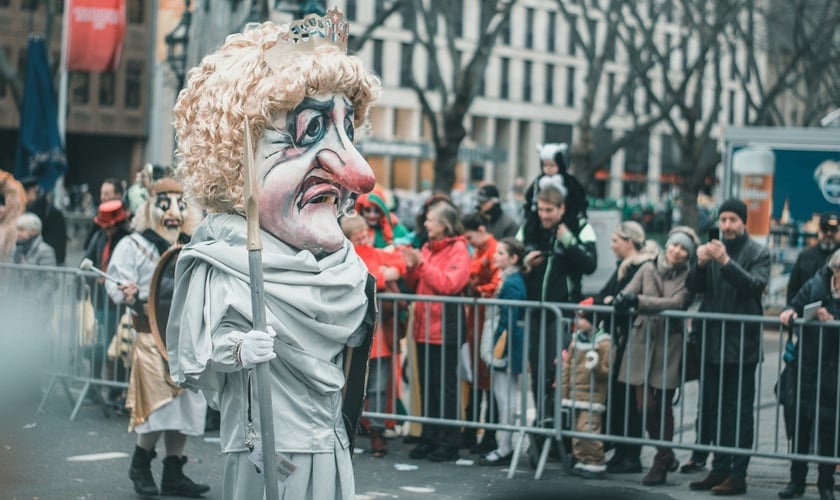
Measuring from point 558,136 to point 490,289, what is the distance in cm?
7413

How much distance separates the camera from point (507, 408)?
9477 mm

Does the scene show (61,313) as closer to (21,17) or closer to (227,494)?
(227,494)

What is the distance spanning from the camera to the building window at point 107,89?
59875 millimetres

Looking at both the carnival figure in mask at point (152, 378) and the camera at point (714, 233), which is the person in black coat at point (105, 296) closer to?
the carnival figure in mask at point (152, 378)

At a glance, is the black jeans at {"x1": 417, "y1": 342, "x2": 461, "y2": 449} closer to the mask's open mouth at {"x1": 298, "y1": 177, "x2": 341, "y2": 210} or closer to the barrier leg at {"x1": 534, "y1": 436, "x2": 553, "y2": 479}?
the barrier leg at {"x1": 534, "y1": 436, "x2": 553, "y2": 479}

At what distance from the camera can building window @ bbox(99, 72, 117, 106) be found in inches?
2357

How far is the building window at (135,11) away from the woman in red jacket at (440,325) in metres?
52.9

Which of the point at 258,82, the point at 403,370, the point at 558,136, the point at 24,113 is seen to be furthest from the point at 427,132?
the point at 258,82

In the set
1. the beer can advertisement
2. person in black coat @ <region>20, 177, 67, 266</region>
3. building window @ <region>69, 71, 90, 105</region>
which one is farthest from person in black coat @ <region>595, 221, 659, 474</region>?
building window @ <region>69, 71, 90, 105</region>

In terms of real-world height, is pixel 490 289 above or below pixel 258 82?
below

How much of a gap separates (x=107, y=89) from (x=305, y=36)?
5714 centimetres

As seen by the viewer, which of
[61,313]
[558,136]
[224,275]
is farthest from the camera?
[558,136]

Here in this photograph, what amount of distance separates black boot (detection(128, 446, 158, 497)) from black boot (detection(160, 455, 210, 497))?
73 mm

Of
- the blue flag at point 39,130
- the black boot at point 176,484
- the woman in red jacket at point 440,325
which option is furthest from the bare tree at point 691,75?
the black boot at point 176,484
